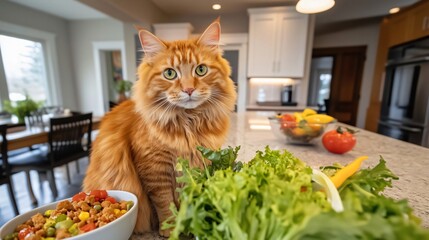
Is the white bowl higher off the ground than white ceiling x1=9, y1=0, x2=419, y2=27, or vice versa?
white ceiling x1=9, y1=0, x2=419, y2=27

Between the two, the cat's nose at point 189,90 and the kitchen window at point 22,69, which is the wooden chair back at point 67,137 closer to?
the cat's nose at point 189,90

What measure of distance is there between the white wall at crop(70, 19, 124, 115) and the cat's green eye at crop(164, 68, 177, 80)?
467 cm

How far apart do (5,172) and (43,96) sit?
3.24 meters

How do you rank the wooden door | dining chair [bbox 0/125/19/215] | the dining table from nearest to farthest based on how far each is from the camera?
dining chair [bbox 0/125/19/215] < the dining table < the wooden door

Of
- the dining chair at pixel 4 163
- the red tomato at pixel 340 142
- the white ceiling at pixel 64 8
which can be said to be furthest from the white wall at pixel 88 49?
the red tomato at pixel 340 142

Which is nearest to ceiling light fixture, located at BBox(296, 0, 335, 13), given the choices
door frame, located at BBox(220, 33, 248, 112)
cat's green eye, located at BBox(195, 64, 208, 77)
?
cat's green eye, located at BBox(195, 64, 208, 77)

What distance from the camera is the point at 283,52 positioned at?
138 inches

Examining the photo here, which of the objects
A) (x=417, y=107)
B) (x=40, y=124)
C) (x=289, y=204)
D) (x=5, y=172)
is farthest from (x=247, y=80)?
A: (x=289, y=204)

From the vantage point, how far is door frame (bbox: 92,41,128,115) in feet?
14.8

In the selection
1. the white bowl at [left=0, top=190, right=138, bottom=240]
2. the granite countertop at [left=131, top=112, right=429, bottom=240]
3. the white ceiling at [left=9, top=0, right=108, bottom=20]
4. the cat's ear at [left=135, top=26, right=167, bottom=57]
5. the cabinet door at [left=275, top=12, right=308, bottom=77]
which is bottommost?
the granite countertop at [left=131, top=112, right=429, bottom=240]

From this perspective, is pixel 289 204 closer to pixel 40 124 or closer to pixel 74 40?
pixel 40 124

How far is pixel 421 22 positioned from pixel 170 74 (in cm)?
390

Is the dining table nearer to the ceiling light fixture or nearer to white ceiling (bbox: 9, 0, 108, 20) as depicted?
white ceiling (bbox: 9, 0, 108, 20)

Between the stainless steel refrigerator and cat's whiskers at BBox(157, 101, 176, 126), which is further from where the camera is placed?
the stainless steel refrigerator
